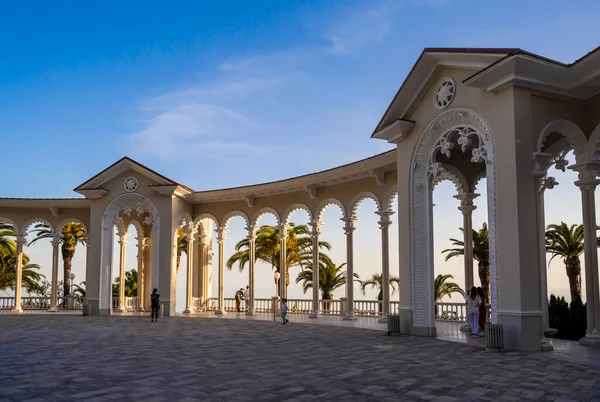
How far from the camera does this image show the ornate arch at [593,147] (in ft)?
47.5

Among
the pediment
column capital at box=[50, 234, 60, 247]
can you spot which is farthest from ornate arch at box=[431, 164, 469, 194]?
column capital at box=[50, 234, 60, 247]

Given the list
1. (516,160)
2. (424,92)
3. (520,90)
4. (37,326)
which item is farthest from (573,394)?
(37,326)

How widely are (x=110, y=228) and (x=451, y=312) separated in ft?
58.6

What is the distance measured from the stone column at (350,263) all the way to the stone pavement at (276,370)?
6995 mm

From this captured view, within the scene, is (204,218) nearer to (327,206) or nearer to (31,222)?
(327,206)

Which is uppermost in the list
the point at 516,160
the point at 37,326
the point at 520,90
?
the point at 520,90

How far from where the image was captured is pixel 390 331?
18.0 m

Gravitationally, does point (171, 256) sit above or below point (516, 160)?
below

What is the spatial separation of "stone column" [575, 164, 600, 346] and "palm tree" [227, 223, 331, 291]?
23.0 m

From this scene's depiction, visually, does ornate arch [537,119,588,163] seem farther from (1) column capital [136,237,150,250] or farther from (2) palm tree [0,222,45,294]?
(2) palm tree [0,222,45,294]

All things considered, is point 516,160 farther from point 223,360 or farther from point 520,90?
point 223,360

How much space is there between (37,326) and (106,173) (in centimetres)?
986

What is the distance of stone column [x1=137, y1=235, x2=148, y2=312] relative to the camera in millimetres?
32938

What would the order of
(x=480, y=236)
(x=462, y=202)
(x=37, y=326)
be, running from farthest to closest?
(x=480, y=236) < (x=37, y=326) < (x=462, y=202)
